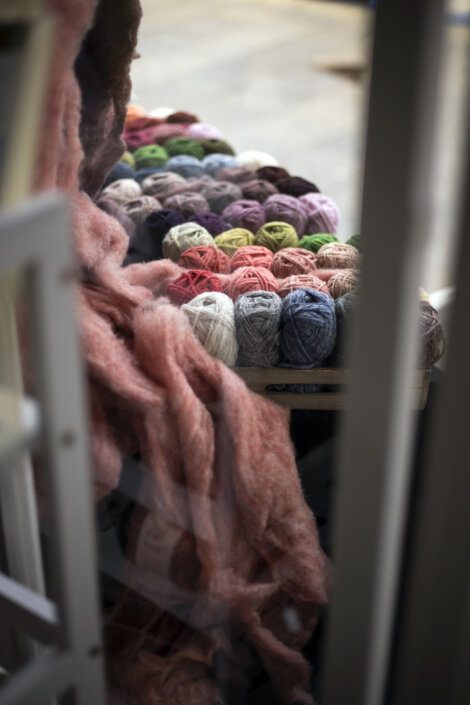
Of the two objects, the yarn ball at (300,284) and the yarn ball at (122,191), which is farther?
the yarn ball at (122,191)

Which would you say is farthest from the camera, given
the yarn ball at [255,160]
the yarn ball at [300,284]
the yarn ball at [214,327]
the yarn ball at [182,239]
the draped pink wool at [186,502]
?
the yarn ball at [255,160]

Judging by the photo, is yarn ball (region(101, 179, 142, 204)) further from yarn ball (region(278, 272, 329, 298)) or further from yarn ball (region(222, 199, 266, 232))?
yarn ball (region(278, 272, 329, 298))

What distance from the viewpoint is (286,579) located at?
1.01 metres

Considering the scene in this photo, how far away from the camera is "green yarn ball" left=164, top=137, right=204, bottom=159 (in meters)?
1.71

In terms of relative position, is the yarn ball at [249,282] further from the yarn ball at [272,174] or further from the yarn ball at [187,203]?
the yarn ball at [272,174]

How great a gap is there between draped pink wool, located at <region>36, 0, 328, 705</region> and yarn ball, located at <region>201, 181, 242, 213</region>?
51 centimetres

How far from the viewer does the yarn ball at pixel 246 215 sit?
1.46 metres

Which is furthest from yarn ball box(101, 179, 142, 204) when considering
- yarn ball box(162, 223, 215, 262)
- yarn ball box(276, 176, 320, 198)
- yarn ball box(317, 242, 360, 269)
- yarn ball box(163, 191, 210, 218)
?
yarn ball box(317, 242, 360, 269)

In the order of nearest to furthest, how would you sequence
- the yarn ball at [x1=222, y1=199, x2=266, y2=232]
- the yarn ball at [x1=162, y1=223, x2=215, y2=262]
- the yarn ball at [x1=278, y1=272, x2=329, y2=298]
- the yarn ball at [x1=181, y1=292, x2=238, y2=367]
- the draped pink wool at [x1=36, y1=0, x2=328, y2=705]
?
the draped pink wool at [x1=36, y1=0, x2=328, y2=705] < the yarn ball at [x1=181, y1=292, x2=238, y2=367] < the yarn ball at [x1=278, y1=272, x2=329, y2=298] < the yarn ball at [x1=162, y1=223, x2=215, y2=262] < the yarn ball at [x1=222, y1=199, x2=266, y2=232]

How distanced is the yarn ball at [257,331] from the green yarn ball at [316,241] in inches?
10.8

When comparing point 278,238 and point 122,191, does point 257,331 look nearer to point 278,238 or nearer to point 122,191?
point 278,238

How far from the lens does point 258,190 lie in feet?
5.08

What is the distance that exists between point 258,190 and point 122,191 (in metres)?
0.26

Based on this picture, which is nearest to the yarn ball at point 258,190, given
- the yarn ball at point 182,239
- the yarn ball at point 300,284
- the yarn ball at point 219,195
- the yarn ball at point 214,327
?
the yarn ball at point 219,195
